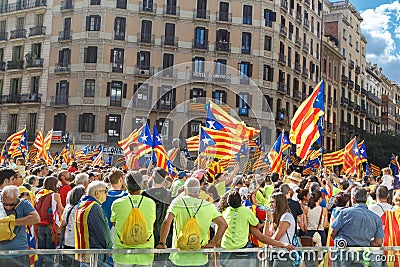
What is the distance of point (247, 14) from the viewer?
40.3 metres

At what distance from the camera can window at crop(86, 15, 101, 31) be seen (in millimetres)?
37281

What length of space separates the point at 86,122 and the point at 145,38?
792cm

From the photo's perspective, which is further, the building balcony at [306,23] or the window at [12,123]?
the building balcony at [306,23]

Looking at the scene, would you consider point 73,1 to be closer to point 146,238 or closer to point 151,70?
point 151,70

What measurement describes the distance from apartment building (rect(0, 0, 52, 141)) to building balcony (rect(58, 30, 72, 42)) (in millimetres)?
1401

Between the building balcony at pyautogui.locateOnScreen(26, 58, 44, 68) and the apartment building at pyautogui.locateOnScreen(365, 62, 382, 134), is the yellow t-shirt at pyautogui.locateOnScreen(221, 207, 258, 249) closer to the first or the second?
the building balcony at pyautogui.locateOnScreen(26, 58, 44, 68)

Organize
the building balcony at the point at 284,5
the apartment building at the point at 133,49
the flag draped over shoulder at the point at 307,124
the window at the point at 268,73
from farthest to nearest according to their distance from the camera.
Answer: the building balcony at the point at 284,5
the window at the point at 268,73
the apartment building at the point at 133,49
the flag draped over shoulder at the point at 307,124

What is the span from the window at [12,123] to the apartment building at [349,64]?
33761mm

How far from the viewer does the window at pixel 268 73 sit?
133ft

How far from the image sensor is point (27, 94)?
39.3 m

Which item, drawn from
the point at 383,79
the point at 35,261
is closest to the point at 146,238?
the point at 35,261

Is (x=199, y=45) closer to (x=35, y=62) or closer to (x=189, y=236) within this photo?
(x=35, y=62)

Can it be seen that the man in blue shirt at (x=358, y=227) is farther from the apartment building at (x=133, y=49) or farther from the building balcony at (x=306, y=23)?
the building balcony at (x=306, y=23)

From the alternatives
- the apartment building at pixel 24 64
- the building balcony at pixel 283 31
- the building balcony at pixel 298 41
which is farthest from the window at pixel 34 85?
the building balcony at pixel 298 41
